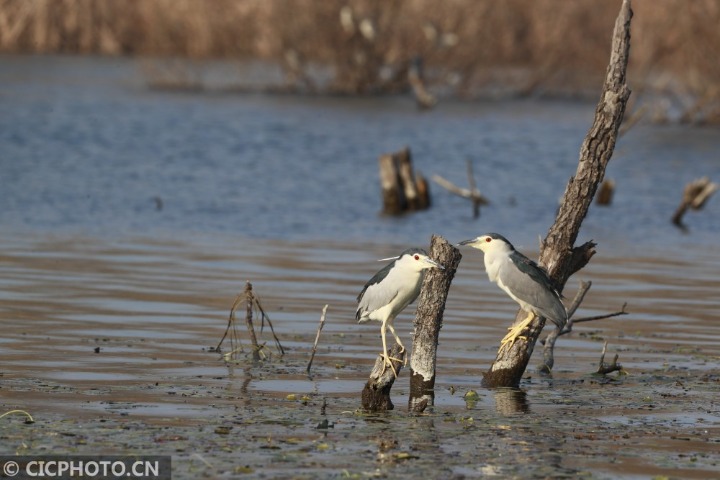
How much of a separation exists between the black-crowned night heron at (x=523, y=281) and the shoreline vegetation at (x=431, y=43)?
28.2 meters

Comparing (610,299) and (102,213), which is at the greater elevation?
(102,213)

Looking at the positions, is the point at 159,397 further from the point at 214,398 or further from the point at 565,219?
the point at 565,219

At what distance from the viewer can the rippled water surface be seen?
7.73 metres

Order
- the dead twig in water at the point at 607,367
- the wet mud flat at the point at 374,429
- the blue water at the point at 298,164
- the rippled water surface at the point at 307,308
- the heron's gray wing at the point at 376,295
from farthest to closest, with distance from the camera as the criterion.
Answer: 1. the blue water at the point at 298,164
2. the dead twig in water at the point at 607,367
3. the heron's gray wing at the point at 376,295
4. the rippled water surface at the point at 307,308
5. the wet mud flat at the point at 374,429

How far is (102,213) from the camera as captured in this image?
68.0ft

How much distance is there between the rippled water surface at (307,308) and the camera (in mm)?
7727

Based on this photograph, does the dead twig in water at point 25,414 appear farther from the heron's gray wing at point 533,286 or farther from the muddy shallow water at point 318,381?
the heron's gray wing at point 533,286

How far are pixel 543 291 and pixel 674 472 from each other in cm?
213

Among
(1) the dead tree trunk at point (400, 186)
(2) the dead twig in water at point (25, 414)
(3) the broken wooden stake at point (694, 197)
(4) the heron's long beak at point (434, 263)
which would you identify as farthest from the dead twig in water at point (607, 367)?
(3) the broken wooden stake at point (694, 197)

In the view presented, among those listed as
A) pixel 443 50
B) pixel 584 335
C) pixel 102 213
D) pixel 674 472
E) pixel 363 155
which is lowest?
pixel 674 472

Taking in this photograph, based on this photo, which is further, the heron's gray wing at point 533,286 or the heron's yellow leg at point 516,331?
the heron's yellow leg at point 516,331

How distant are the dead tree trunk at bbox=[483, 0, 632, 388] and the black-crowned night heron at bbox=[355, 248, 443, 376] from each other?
38.1 inches

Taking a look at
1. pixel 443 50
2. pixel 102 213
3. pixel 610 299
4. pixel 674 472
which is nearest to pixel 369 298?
pixel 674 472

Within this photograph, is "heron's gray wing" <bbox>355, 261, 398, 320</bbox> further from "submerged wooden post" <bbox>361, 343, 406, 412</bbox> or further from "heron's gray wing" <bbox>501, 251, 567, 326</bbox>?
"heron's gray wing" <bbox>501, 251, 567, 326</bbox>
